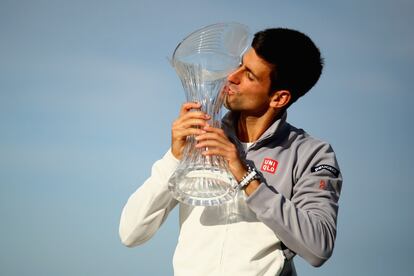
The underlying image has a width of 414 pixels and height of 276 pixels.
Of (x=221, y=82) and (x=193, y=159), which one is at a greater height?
(x=221, y=82)

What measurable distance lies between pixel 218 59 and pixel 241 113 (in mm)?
488

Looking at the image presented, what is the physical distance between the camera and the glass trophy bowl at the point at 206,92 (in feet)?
7.73

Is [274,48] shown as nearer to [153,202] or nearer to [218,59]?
[218,59]

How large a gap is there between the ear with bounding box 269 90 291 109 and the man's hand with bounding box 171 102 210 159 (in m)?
0.67

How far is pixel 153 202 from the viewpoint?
2508 mm

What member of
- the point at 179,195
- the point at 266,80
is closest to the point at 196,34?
the point at 266,80

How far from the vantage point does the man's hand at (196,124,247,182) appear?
2.24m

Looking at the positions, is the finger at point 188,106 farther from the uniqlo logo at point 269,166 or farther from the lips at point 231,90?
the uniqlo logo at point 269,166

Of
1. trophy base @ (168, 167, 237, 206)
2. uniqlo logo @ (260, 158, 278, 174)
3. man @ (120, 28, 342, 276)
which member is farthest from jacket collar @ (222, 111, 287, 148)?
trophy base @ (168, 167, 237, 206)

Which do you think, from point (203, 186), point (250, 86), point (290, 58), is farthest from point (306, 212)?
point (290, 58)

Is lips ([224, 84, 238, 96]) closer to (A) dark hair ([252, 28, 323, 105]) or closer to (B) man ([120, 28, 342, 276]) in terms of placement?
(B) man ([120, 28, 342, 276])

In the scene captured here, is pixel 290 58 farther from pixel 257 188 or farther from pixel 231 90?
pixel 257 188

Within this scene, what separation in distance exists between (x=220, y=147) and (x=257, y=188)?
25 cm

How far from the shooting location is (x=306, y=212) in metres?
2.37
